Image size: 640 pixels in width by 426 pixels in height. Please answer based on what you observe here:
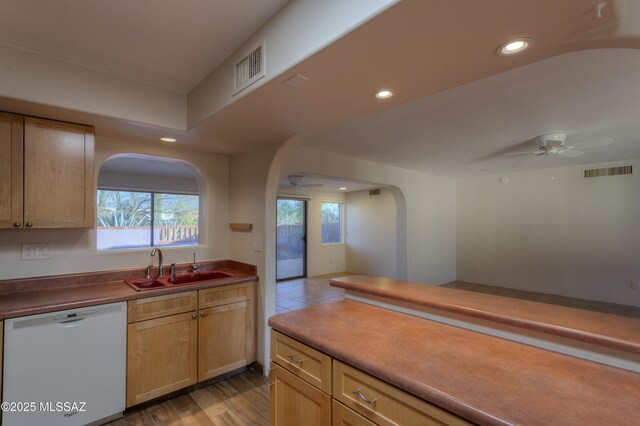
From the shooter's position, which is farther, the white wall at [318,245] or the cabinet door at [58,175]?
the white wall at [318,245]

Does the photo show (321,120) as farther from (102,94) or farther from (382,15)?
(102,94)

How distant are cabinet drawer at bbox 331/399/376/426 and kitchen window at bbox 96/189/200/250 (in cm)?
495

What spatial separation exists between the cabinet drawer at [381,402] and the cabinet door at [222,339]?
5.73ft

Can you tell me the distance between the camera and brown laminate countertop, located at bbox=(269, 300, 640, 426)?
2.68ft

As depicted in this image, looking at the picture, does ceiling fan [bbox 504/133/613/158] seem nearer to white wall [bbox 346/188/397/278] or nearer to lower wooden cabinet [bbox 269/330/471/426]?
lower wooden cabinet [bbox 269/330/471/426]

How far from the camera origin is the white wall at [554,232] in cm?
488

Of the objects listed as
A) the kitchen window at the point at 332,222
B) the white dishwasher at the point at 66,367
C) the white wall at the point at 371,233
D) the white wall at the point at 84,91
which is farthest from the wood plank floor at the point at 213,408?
the kitchen window at the point at 332,222

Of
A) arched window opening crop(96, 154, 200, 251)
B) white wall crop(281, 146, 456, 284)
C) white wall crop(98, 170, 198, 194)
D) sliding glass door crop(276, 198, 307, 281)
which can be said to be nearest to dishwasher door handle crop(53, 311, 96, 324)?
white wall crop(281, 146, 456, 284)

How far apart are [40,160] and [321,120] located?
2.03 metres

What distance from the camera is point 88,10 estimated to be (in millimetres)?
1483

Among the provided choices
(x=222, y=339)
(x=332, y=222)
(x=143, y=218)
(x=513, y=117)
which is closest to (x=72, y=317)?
(x=222, y=339)

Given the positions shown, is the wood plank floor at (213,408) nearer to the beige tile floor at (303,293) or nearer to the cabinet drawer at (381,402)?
the cabinet drawer at (381,402)

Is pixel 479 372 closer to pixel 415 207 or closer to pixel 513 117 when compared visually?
pixel 513 117

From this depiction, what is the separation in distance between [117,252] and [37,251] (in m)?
0.53
